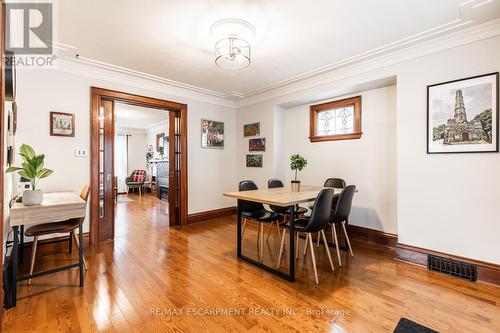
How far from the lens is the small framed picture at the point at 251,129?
190 inches

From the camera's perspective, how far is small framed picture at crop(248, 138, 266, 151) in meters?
4.72

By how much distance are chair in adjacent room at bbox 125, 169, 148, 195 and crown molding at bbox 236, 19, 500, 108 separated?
19.3 ft

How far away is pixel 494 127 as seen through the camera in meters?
2.32

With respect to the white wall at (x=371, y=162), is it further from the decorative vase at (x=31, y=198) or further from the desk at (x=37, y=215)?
the decorative vase at (x=31, y=198)

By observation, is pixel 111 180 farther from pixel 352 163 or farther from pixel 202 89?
pixel 352 163

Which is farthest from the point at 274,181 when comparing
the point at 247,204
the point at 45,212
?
the point at 45,212

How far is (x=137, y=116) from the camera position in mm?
7043

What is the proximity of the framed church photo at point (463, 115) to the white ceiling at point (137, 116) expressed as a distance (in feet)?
19.0

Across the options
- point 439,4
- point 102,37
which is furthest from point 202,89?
point 439,4

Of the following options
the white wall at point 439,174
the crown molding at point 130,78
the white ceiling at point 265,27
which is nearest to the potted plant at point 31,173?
the white ceiling at point 265,27

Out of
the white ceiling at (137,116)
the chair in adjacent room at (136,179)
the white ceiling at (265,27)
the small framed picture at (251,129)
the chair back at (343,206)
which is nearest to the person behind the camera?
the white ceiling at (265,27)

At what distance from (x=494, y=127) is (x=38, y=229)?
457 centimetres

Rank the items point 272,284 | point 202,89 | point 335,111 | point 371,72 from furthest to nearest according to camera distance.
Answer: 1. point 202,89
2. point 335,111
3. point 371,72
4. point 272,284

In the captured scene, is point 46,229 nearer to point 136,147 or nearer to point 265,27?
point 265,27
